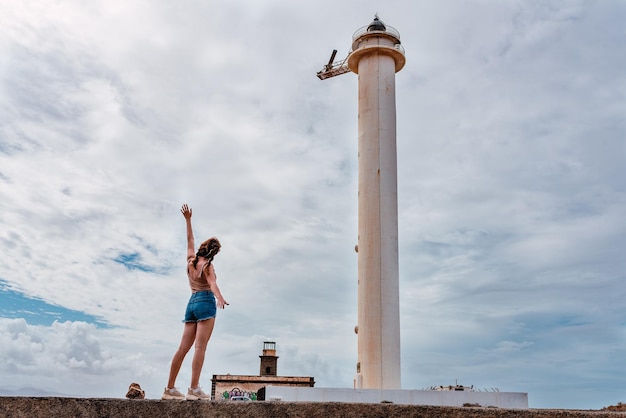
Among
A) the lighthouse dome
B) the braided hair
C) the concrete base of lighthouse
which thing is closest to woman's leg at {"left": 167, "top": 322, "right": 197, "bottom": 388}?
the braided hair

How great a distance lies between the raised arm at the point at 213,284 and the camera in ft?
20.6

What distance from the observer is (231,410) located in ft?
16.8

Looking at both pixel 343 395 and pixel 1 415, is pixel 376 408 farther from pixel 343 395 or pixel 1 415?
pixel 343 395

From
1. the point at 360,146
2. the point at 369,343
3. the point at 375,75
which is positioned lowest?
the point at 369,343

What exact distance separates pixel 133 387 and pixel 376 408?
2729 millimetres

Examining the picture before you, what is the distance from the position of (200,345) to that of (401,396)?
1639 centimetres

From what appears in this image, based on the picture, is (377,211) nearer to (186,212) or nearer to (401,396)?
(401,396)

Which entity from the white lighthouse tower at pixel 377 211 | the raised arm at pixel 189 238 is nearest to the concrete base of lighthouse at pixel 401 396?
the white lighthouse tower at pixel 377 211

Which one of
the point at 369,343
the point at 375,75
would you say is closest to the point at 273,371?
the point at 369,343

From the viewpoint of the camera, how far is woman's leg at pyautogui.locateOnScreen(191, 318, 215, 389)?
20.4 feet

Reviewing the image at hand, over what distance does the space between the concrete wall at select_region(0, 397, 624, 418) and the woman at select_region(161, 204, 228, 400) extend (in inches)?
42.6

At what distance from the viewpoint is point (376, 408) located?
5.41 meters

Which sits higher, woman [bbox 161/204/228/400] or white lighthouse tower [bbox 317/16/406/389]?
white lighthouse tower [bbox 317/16/406/389]

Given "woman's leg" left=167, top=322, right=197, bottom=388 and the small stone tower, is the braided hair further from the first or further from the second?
the small stone tower
